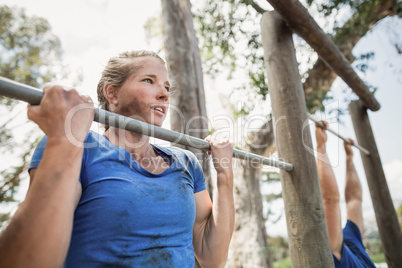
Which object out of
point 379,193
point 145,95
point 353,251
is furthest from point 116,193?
point 379,193

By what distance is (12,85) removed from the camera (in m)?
0.58

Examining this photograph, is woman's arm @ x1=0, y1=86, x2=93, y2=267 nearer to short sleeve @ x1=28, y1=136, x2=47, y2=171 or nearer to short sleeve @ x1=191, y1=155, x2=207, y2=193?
short sleeve @ x1=28, y1=136, x2=47, y2=171

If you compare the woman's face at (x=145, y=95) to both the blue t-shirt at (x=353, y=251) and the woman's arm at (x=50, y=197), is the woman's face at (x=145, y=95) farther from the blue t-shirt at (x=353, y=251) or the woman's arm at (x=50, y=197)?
the blue t-shirt at (x=353, y=251)

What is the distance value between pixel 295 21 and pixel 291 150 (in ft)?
2.48

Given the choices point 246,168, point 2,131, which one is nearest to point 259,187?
point 246,168

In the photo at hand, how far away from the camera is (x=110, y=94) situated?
1.11m

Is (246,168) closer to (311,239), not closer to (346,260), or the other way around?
(346,260)

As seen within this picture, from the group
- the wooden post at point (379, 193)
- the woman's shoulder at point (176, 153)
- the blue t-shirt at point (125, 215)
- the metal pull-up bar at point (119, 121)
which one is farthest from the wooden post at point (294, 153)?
the wooden post at point (379, 193)

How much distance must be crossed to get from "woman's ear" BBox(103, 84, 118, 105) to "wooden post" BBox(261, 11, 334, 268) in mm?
884

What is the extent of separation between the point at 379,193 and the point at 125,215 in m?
3.03

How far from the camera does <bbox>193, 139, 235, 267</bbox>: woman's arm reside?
3.65 ft

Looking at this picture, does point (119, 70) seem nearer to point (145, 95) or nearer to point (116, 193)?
point (145, 95)

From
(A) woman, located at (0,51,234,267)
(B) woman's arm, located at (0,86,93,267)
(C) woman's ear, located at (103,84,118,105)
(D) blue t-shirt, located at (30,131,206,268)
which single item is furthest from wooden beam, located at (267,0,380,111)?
(B) woman's arm, located at (0,86,93,267)

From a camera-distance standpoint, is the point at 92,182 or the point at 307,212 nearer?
the point at 92,182
